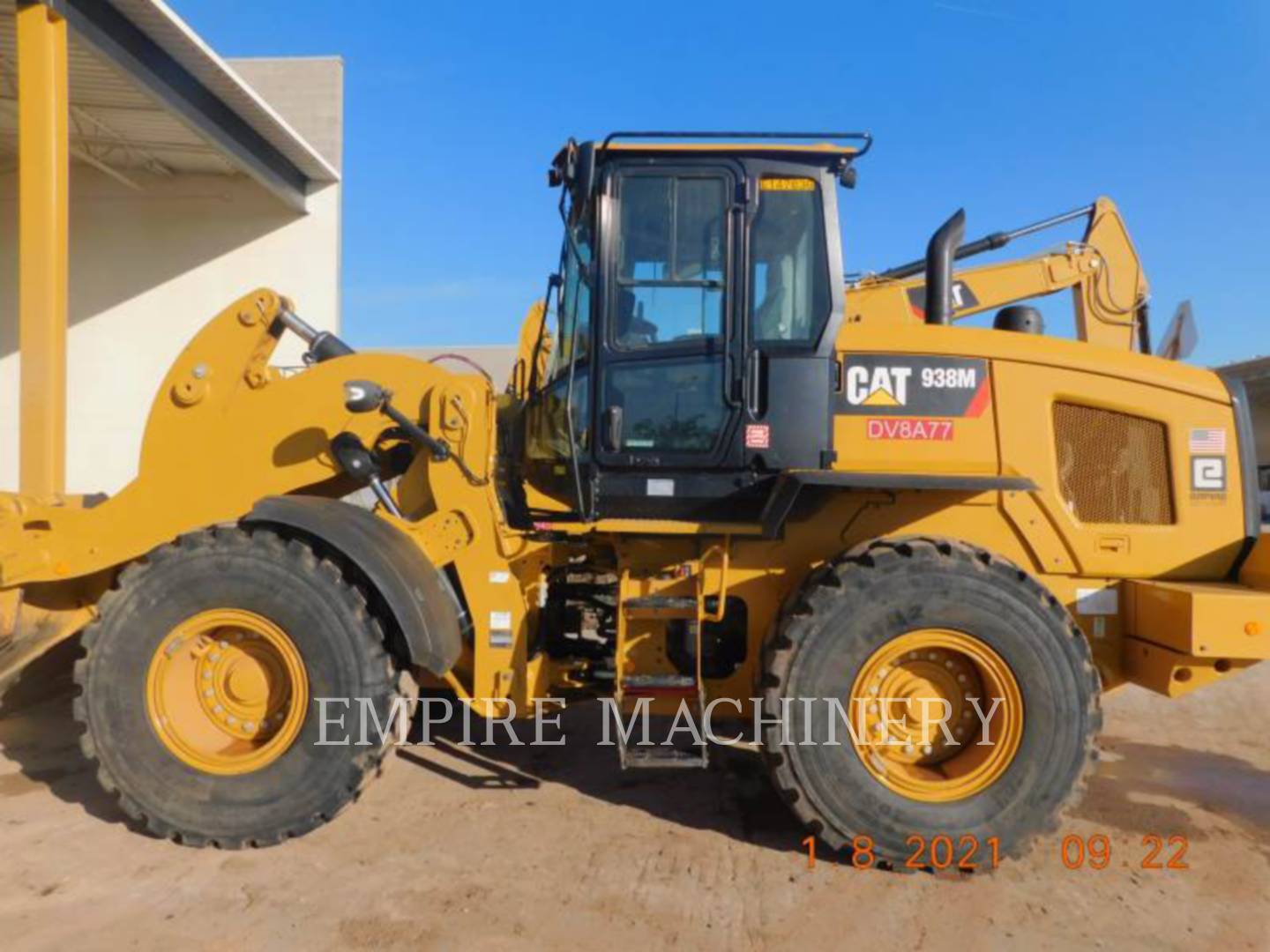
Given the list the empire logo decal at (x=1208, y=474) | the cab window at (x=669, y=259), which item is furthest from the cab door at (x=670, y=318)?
the empire logo decal at (x=1208, y=474)

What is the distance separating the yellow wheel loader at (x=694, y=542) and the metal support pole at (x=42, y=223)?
420 cm

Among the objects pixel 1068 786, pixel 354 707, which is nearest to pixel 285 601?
pixel 354 707

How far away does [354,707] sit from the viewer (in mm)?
3326

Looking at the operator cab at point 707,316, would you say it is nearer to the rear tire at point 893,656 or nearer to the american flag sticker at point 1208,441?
the rear tire at point 893,656

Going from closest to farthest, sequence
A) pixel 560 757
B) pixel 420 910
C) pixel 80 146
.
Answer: pixel 420 910 < pixel 560 757 < pixel 80 146

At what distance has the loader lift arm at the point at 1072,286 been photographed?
4.86 m

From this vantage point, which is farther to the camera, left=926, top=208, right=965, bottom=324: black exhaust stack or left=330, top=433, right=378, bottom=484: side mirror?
left=926, top=208, right=965, bottom=324: black exhaust stack

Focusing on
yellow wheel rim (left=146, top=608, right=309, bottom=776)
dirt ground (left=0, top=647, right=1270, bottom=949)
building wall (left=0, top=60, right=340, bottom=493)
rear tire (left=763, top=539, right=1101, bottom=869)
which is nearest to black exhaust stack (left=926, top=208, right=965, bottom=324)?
rear tire (left=763, top=539, right=1101, bottom=869)

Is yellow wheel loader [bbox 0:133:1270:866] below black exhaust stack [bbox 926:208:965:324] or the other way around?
below

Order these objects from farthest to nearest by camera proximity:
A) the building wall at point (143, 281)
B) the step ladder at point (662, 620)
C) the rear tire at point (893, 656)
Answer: the building wall at point (143, 281)
the step ladder at point (662, 620)
the rear tire at point (893, 656)

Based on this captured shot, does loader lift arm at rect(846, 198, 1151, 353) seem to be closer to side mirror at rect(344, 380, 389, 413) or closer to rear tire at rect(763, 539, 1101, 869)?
rear tire at rect(763, 539, 1101, 869)

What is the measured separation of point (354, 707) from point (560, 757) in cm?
140

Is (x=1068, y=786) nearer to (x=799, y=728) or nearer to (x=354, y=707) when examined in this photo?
(x=799, y=728)

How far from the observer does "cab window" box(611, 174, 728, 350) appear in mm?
3564
